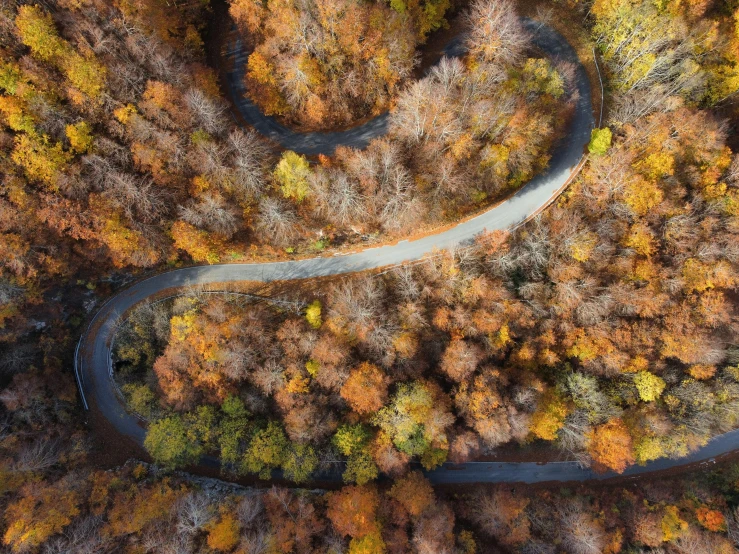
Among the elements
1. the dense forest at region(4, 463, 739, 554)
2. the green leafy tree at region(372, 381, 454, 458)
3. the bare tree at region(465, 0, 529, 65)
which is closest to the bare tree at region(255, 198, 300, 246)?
the green leafy tree at region(372, 381, 454, 458)

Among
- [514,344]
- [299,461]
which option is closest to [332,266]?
[299,461]

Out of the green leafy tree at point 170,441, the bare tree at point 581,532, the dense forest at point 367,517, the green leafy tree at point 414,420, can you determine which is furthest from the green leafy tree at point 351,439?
the bare tree at point 581,532

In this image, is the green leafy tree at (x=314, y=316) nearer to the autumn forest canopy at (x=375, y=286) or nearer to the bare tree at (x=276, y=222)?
the autumn forest canopy at (x=375, y=286)

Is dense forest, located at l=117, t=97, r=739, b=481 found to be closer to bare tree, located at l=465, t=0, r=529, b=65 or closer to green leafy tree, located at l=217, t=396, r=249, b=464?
green leafy tree, located at l=217, t=396, r=249, b=464

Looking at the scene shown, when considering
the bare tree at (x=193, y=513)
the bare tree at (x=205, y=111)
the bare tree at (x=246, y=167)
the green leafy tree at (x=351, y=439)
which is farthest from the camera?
the bare tree at (x=246, y=167)

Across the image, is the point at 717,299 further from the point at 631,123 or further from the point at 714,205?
the point at 631,123

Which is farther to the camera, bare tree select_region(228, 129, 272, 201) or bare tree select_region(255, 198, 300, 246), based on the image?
bare tree select_region(255, 198, 300, 246)
